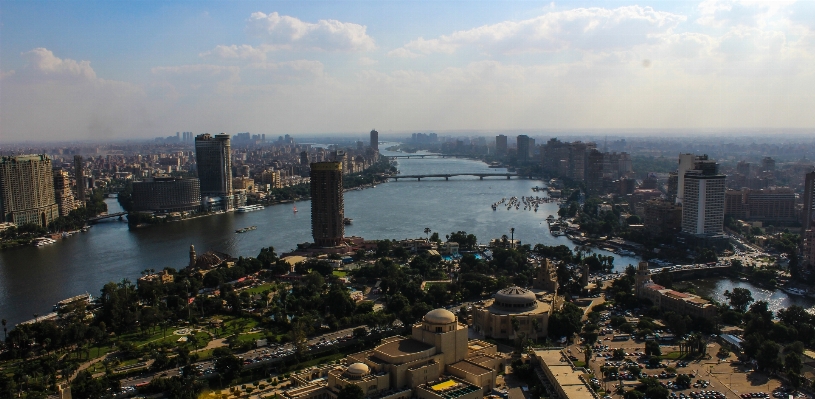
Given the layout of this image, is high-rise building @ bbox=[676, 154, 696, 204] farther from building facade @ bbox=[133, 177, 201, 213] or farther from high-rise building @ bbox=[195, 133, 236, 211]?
building facade @ bbox=[133, 177, 201, 213]

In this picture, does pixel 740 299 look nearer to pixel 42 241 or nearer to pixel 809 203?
pixel 809 203

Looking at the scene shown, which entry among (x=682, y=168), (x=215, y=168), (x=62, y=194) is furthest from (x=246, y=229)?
(x=682, y=168)

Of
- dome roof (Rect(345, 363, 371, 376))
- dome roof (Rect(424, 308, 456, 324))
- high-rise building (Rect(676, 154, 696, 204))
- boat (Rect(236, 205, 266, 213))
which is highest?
high-rise building (Rect(676, 154, 696, 204))

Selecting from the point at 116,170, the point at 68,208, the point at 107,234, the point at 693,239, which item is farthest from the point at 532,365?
the point at 116,170

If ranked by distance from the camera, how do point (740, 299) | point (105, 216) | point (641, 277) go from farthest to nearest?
point (105, 216) < point (641, 277) < point (740, 299)

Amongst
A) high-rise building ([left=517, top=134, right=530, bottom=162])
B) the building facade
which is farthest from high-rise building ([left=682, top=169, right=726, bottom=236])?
high-rise building ([left=517, top=134, right=530, bottom=162])

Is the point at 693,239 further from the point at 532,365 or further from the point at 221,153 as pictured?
the point at 221,153
